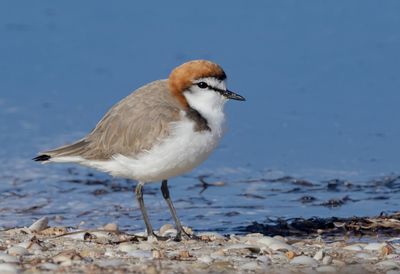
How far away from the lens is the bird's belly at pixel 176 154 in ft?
26.5

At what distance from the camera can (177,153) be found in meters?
8.07

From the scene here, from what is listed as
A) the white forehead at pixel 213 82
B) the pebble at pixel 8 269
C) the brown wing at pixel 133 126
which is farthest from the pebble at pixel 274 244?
the pebble at pixel 8 269

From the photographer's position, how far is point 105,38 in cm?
1348

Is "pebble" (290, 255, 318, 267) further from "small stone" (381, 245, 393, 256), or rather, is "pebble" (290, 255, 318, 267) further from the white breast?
the white breast

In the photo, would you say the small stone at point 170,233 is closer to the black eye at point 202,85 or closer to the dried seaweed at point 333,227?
the dried seaweed at point 333,227

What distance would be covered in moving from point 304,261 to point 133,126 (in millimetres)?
1758

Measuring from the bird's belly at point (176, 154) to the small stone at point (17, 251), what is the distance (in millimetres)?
1244

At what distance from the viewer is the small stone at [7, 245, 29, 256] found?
7148 millimetres

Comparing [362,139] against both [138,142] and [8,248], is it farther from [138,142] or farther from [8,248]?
[8,248]

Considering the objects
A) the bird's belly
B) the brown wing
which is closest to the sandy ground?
the bird's belly

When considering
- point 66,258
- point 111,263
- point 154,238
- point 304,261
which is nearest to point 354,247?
point 304,261

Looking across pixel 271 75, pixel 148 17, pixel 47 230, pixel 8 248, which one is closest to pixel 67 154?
pixel 47 230

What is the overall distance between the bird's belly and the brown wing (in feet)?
0.21

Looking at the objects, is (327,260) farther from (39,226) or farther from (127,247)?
(39,226)
